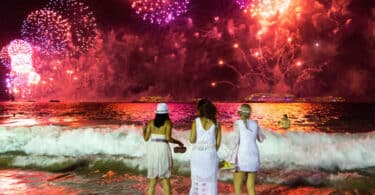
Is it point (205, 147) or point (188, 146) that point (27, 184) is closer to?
point (205, 147)

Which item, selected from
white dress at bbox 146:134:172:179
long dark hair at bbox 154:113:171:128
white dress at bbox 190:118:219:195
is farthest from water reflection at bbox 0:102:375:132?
white dress at bbox 190:118:219:195

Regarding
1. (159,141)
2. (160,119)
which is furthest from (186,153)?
(160,119)

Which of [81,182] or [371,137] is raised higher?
[371,137]

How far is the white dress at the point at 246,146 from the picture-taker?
7.40 meters

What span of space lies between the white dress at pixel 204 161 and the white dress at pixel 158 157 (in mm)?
687

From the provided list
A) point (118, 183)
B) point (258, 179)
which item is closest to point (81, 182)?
point (118, 183)

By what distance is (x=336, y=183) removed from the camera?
10.4m

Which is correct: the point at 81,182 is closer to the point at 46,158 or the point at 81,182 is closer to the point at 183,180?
the point at 183,180

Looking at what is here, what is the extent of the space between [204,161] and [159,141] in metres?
1.00

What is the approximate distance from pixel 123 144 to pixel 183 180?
5.17 meters

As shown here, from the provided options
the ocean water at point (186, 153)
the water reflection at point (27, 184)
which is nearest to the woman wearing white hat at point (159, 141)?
the water reflection at point (27, 184)

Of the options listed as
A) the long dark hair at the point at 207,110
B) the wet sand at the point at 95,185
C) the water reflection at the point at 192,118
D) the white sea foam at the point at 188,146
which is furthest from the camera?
the water reflection at the point at 192,118

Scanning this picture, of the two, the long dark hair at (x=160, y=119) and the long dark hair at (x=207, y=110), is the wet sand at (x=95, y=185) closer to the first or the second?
the long dark hair at (x=160, y=119)

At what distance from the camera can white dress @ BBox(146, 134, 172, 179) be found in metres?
7.43
